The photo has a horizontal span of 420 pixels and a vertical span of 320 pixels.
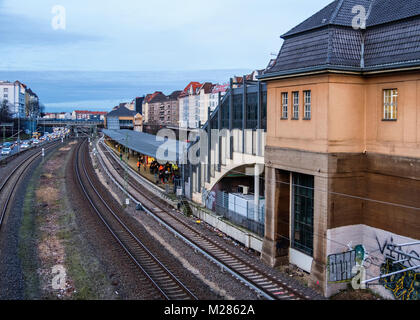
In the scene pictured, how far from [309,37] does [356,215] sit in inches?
312

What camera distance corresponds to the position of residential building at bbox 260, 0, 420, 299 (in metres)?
15.0

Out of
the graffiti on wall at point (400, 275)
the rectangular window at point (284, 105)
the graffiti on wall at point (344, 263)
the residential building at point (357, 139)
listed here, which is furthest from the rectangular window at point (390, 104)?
the graffiti on wall at point (344, 263)

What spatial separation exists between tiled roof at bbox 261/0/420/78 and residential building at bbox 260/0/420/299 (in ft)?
0.15

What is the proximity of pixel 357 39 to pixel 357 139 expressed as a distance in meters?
4.15

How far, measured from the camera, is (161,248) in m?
22.5

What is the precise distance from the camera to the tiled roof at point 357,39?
1502 cm

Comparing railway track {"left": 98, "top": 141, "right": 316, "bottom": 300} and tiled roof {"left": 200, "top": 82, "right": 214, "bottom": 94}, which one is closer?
railway track {"left": 98, "top": 141, "right": 316, "bottom": 300}

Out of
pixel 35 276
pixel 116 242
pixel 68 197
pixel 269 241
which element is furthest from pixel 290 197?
pixel 68 197

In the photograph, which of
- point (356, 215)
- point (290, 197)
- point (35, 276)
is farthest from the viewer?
point (290, 197)

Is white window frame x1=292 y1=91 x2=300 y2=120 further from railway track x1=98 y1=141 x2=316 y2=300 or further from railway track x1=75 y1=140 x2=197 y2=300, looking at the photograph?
railway track x1=75 y1=140 x2=197 y2=300

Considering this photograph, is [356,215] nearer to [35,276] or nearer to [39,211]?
[35,276]

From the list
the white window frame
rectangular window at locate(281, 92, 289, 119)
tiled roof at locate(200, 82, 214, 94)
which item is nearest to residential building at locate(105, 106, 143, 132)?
tiled roof at locate(200, 82, 214, 94)
